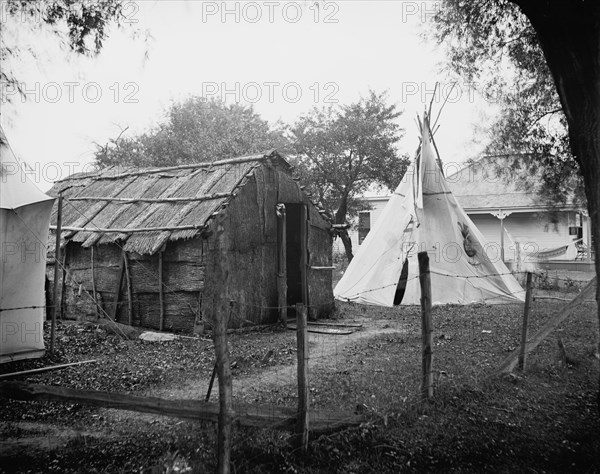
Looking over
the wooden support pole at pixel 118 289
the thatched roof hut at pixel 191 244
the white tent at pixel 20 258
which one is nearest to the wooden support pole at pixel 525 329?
the thatched roof hut at pixel 191 244

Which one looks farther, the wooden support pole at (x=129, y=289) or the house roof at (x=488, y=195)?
the house roof at (x=488, y=195)

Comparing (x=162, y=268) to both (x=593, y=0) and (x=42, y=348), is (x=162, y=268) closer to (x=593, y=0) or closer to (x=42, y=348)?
(x=42, y=348)

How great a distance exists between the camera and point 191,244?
9891 millimetres

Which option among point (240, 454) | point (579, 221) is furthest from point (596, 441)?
point (579, 221)

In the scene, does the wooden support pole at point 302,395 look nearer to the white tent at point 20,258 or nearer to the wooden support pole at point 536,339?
the wooden support pole at point 536,339

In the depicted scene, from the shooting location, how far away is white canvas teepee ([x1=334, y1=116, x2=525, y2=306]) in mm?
13609

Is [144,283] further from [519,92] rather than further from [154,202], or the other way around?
[519,92]

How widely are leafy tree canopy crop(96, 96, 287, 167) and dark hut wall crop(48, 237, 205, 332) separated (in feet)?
39.7

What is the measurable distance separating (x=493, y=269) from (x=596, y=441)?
32.8 ft

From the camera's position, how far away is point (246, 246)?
10.6 m

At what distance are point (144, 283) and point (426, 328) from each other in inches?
286

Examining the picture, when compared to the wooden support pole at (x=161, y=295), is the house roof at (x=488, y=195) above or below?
above

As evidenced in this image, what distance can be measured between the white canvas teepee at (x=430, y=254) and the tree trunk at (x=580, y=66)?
348 inches

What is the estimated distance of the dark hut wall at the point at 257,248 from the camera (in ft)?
33.4
